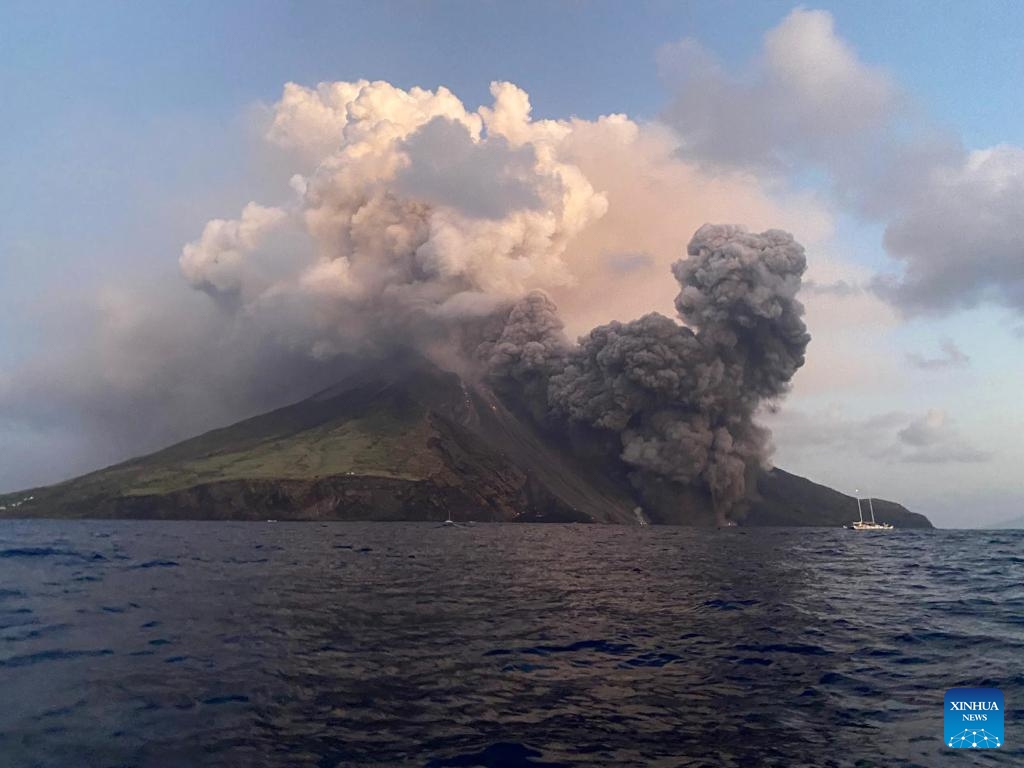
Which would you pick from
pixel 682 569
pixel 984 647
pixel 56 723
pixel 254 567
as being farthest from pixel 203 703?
pixel 682 569

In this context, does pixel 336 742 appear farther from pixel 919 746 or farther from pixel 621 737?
pixel 919 746

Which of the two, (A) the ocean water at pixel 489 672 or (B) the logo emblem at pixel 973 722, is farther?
(B) the logo emblem at pixel 973 722

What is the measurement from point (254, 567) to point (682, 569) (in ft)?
96.8

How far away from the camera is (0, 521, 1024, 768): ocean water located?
1274 centimetres

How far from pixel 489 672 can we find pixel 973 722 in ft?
35.6

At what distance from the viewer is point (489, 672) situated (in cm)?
1819

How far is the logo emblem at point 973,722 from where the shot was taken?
13109 millimetres

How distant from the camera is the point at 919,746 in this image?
13078mm

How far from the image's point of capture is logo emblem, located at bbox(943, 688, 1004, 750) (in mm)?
13109

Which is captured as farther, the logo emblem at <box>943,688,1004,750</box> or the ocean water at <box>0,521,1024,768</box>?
the logo emblem at <box>943,688,1004,750</box>

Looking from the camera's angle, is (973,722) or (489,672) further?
(489,672)

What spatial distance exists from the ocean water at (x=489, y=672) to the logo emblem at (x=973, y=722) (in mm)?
312

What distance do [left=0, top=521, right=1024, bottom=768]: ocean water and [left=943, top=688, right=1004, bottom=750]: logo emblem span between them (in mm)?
312

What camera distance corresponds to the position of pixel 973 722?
13664mm
